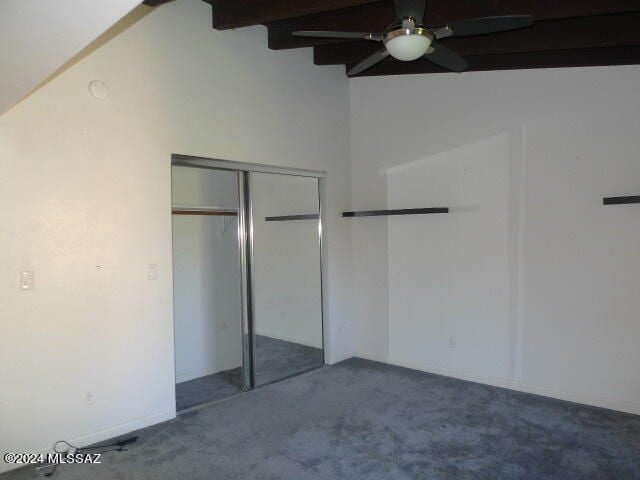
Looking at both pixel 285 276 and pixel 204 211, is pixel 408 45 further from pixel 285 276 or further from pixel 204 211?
pixel 285 276

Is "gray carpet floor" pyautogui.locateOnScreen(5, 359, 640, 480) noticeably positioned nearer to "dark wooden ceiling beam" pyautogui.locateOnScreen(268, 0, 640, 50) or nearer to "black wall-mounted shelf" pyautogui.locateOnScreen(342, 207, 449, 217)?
"black wall-mounted shelf" pyautogui.locateOnScreen(342, 207, 449, 217)

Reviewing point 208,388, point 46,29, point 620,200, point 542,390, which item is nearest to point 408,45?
point 46,29

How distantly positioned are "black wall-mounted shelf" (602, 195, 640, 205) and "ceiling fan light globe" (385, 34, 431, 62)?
2125 mm

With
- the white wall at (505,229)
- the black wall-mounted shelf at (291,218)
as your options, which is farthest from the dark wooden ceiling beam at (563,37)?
the black wall-mounted shelf at (291,218)

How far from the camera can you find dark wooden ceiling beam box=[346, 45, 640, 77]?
359 centimetres

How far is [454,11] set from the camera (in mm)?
3191

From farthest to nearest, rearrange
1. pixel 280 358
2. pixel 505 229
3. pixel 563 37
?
1. pixel 280 358
2. pixel 505 229
3. pixel 563 37

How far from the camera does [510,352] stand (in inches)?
165

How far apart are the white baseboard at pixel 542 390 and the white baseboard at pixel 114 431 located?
2560 mm

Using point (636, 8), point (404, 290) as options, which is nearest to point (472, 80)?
point (636, 8)

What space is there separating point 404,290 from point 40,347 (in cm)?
336

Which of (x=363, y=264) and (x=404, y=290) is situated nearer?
(x=404, y=290)

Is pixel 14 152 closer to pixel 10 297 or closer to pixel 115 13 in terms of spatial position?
pixel 10 297

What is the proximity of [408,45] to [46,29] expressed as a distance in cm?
170
